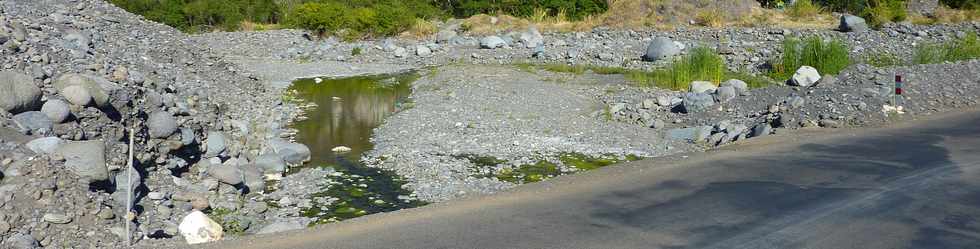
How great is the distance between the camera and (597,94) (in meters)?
21.6

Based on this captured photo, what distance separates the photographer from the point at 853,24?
3120 centimetres

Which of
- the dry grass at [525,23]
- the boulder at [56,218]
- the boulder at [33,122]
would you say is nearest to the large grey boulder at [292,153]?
the boulder at [33,122]

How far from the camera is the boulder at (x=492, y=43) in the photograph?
3375 centimetres

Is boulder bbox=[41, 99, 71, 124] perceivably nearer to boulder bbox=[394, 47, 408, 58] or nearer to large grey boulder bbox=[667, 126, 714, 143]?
large grey boulder bbox=[667, 126, 714, 143]

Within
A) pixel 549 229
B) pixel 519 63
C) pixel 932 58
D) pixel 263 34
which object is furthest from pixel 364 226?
pixel 263 34

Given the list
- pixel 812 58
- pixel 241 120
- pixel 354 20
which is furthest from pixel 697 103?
pixel 354 20

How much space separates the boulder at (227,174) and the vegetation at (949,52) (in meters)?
17.9

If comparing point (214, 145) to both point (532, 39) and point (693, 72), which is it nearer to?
point (693, 72)

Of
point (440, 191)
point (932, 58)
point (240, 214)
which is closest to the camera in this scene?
point (240, 214)

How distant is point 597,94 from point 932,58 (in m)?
8.95

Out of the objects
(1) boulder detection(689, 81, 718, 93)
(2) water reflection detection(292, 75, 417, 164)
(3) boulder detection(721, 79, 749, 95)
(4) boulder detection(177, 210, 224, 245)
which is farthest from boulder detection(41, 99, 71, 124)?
(1) boulder detection(689, 81, 718, 93)

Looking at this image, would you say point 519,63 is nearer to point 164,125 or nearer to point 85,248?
point 164,125

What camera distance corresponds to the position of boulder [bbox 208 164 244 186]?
12.1m

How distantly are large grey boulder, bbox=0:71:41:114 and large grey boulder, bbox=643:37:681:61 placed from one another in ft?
65.6
